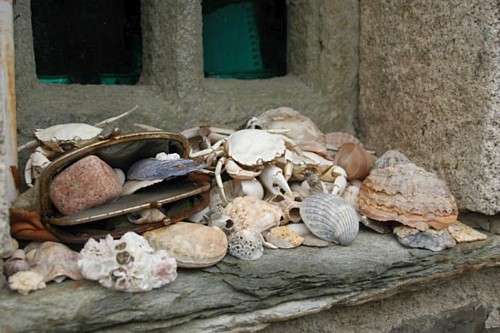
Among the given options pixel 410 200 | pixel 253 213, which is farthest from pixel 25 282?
pixel 410 200

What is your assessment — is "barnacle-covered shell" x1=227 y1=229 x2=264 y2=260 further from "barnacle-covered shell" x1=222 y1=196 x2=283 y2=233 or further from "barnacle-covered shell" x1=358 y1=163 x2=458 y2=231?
"barnacle-covered shell" x1=358 y1=163 x2=458 y2=231

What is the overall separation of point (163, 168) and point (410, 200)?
0.53 meters

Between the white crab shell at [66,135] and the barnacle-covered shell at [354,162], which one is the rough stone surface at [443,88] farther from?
the white crab shell at [66,135]

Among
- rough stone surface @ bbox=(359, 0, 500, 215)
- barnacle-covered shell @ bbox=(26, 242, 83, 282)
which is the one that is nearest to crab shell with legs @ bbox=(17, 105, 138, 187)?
barnacle-covered shell @ bbox=(26, 242, 83, 282)

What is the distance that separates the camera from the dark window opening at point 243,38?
5.88 ft

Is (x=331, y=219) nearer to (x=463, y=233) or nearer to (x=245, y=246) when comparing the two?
(x=245, y=246)

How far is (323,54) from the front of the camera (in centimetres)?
169

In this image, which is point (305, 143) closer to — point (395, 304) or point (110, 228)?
point (395, 304)

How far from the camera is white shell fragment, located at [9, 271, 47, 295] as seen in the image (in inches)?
36.4

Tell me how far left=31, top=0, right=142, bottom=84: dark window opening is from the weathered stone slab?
30.4 inches

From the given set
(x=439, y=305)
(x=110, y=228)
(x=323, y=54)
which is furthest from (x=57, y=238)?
(x=323, y=54)

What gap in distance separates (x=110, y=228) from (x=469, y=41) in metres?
0.90

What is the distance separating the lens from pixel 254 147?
1.27 meters

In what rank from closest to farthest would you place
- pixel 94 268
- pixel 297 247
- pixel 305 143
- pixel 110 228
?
1. pixel 94 268
2. pixel 110 228
3. pixel 297 247
4. pixel 305 143
